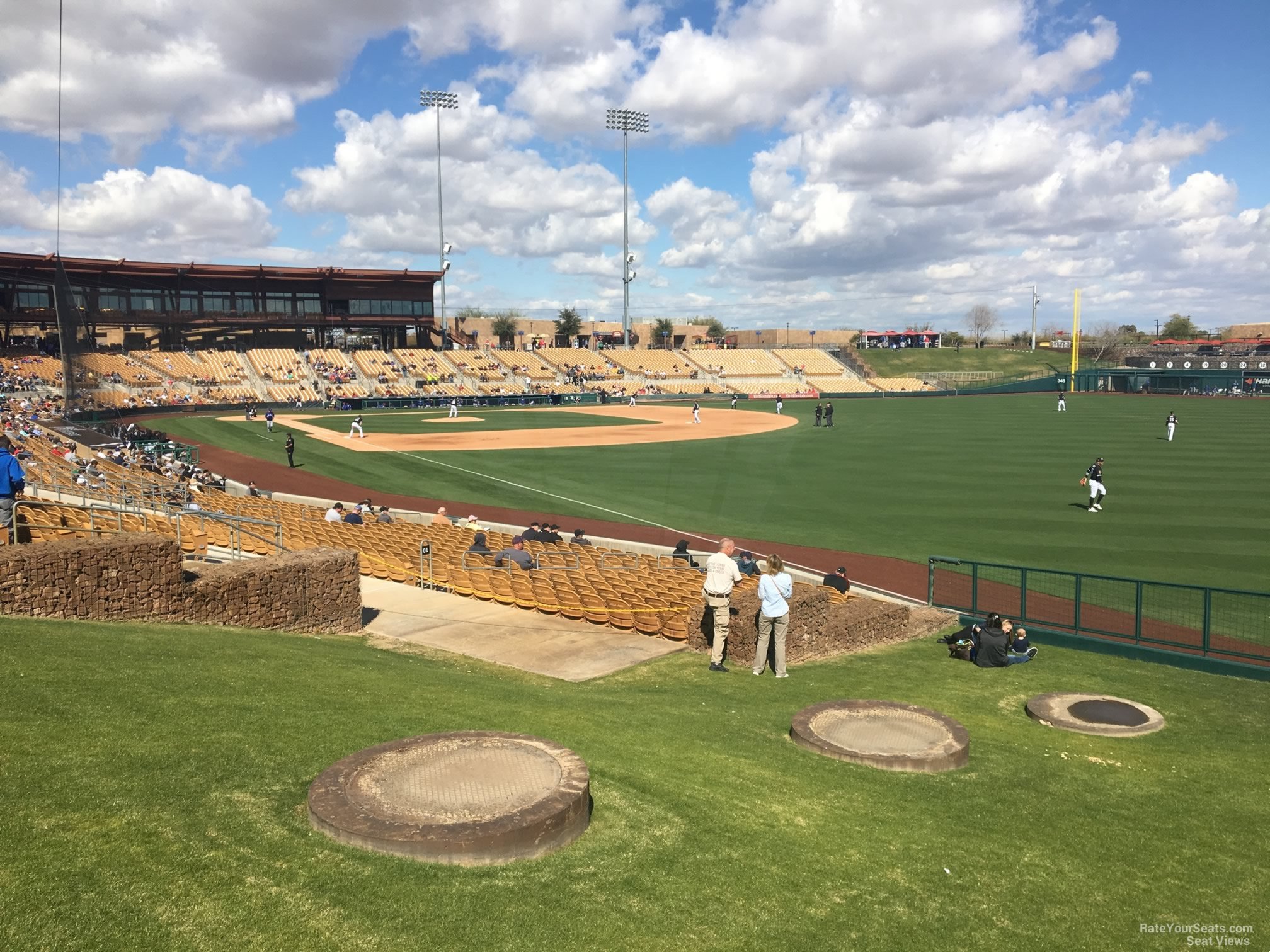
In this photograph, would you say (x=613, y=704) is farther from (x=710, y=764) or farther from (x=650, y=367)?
(x=650, y=367)

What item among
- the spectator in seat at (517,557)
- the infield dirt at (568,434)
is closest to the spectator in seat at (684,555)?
the spectator in seat at (517,557)

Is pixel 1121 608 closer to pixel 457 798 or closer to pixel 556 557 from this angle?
pixel 556 557

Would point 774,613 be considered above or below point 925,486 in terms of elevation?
above

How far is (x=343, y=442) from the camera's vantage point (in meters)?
48.2

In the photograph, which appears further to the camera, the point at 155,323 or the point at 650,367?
the point at 650,367

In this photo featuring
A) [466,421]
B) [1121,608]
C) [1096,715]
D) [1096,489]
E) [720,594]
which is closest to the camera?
[1096,715]

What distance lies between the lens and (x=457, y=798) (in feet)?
20.1

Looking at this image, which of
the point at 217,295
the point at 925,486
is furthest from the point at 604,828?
the point at 217,295

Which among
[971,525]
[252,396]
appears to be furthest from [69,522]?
[252,396]

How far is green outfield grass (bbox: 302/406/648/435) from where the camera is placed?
57406 millimetres

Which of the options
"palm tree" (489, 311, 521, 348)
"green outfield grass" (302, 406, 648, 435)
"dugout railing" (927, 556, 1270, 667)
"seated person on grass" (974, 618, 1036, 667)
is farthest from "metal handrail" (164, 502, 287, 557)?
"palm tree" (489, 311, 521, 348)

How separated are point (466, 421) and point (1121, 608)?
5204 cm

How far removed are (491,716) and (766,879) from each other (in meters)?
3.51

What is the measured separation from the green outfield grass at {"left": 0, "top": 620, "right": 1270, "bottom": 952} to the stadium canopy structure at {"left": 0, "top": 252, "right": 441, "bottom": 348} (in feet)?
238
